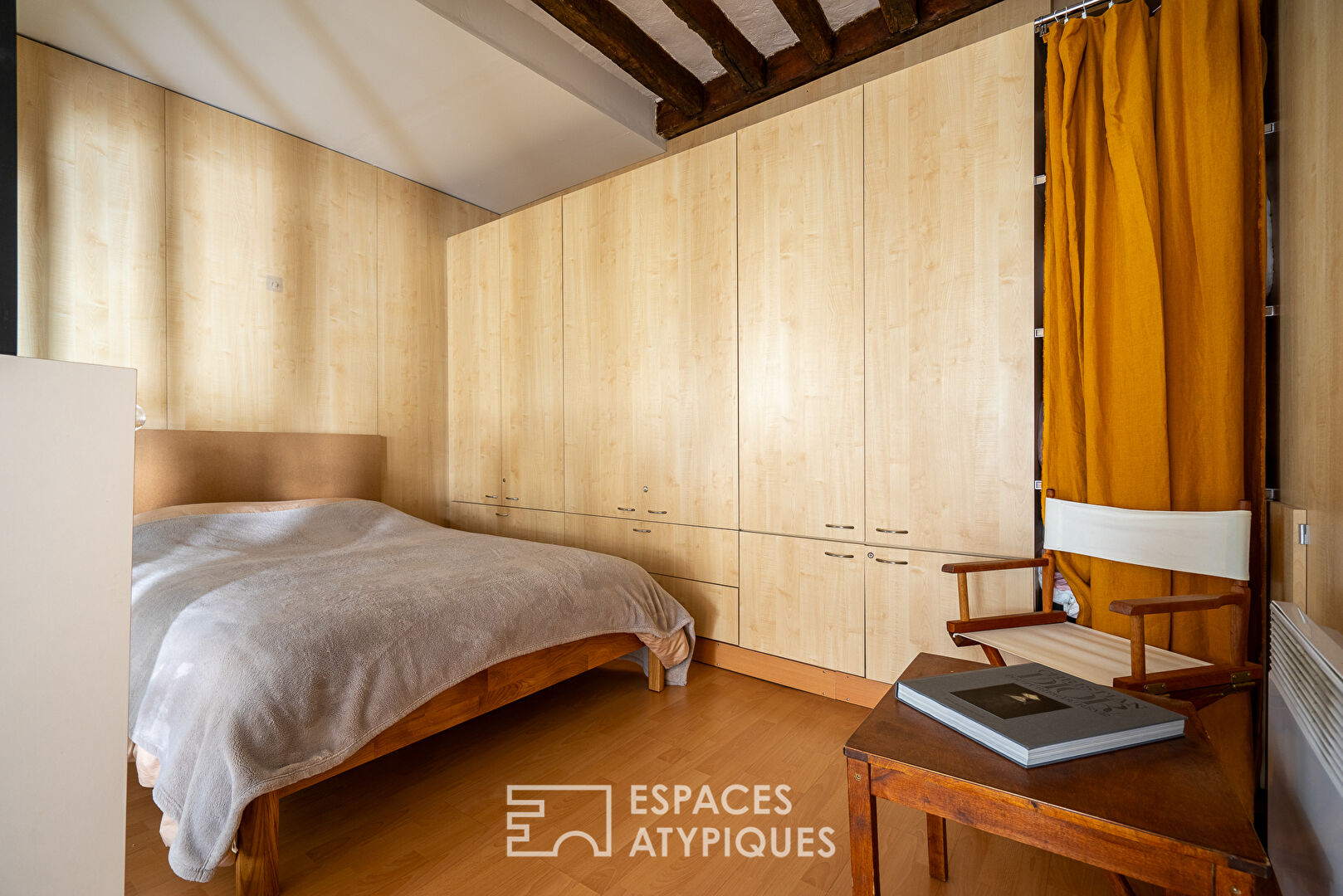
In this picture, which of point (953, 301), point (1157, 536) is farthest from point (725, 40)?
point (1157, 536)

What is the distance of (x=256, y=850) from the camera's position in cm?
146

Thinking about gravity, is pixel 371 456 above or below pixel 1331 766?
above

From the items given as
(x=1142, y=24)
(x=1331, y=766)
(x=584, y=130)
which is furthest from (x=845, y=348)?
(x=584, y=130)

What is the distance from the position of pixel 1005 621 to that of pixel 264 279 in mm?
3998

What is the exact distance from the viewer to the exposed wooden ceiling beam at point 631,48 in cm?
291

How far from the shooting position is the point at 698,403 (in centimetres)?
306

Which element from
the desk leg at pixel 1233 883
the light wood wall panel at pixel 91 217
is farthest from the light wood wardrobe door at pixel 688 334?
the light wood wall panel at pixel 91 217

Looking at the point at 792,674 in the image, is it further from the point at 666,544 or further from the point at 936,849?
the point at 936,849

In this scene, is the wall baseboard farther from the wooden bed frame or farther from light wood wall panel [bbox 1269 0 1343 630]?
light wood wall panel [bbox 1269 0 1343 630]

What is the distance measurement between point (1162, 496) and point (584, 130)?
3.31 meters

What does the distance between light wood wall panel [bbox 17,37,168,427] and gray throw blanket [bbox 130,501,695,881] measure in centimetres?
98

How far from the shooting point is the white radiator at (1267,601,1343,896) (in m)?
1.04

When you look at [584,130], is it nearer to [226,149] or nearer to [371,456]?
[226,149]

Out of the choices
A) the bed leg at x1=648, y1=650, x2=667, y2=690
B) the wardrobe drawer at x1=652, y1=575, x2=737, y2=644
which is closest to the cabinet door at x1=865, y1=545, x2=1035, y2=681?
the wardrobe drawer at x1=652, y1=575, x2=737, y2=644
